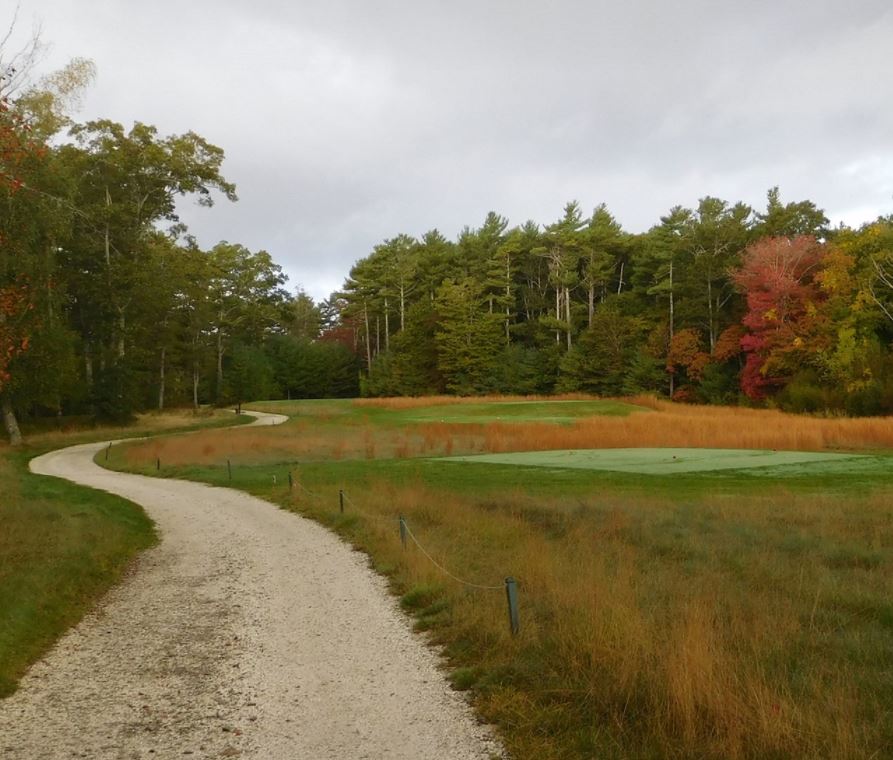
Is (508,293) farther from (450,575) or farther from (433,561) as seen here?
(450,575)

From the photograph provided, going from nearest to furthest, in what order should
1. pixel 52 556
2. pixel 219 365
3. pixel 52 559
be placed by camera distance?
pixel 52 559 → pixel 52 556 → pixel 219 365

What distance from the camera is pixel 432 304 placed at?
8769 cm

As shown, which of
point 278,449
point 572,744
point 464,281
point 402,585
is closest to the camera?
point 572,744

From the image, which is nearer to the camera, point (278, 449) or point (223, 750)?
point (223, 750)

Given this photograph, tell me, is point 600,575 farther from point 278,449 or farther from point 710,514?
point 278,449

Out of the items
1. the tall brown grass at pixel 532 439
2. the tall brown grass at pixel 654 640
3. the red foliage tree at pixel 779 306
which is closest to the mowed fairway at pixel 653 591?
the tall brown grass at pixel 654 640

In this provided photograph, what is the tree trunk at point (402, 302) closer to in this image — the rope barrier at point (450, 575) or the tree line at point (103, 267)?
the tree line at point (103, 267)

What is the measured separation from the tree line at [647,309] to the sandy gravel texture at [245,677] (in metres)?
45.2

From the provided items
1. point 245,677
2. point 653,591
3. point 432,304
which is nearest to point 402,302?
point 432,304

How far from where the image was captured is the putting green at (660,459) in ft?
75.7

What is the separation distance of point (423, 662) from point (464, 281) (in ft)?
265

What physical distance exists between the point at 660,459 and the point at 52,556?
20611 mm

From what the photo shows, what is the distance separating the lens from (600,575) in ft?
27.3

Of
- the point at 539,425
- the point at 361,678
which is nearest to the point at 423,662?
the point at 361,678
